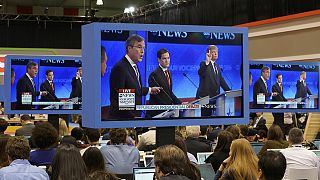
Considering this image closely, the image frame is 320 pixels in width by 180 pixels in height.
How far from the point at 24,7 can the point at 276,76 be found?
21.3 metres

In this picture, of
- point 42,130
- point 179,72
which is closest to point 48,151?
point 42,130

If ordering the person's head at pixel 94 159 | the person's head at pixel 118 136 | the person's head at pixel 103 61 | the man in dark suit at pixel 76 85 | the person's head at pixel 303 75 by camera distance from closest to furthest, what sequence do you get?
the person's head at pixel 103 61, the person's head at pixel 94 159, the person's head at pixel 118 136, the person's head at pixel 303 75, the man in dark suit at pixel 76 85

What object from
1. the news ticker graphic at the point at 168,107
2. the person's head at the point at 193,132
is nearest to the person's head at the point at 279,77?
the person's head at the point at 193,132

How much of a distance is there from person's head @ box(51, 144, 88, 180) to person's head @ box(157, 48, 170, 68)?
1.25m

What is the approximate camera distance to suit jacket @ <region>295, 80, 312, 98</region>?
31.7 feet

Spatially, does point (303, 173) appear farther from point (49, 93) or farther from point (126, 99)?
point (49, 93)

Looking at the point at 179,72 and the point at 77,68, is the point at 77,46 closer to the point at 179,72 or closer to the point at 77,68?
the point at 77,68

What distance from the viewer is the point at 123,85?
4.72m

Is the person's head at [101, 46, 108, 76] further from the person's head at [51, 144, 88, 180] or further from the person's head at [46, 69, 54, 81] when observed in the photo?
the person's head at [46, 69, 54, 81]

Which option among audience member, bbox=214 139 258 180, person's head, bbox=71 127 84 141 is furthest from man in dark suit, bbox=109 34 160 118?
person's head, bbox=71 127 84 141

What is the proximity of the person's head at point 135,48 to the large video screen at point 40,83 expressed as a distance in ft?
16.7

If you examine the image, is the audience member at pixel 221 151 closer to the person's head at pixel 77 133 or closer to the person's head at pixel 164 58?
the person's head at pixel 164 58

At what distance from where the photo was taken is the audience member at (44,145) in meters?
6.16

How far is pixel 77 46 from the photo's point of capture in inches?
1046
